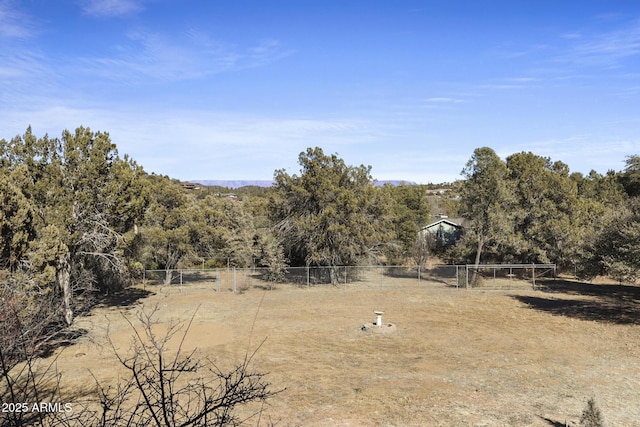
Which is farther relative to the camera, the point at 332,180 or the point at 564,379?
the point at 332,180

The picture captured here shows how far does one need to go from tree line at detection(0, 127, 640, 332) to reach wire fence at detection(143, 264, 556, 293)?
38.4 inches

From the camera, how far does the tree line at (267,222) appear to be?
18.4 metres

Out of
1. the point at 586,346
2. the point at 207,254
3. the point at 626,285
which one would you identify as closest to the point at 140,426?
the point at 586,346

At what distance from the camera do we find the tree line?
18.4m

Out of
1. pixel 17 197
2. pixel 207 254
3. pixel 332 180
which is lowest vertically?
pixel 207 254

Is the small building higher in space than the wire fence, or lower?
higher

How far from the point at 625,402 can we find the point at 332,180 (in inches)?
933

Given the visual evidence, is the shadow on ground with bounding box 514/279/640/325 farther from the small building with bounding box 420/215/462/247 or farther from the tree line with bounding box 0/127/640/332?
the small building with bounding box 420/215/462/247

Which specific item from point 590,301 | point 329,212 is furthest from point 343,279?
point 590,301

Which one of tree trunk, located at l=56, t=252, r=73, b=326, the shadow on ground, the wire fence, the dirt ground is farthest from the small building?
tree trunk, located at l=56, t=252, r=73, b=326

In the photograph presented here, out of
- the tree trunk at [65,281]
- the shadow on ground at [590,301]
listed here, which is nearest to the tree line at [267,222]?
the tree trunk at [65,281]

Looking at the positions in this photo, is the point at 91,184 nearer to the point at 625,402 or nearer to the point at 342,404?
the point at 342,404

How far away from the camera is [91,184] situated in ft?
66.7

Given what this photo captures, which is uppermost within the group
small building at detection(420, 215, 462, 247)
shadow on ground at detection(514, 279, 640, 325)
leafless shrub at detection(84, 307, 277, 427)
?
small building at detection(420, 215, 462, 247)
